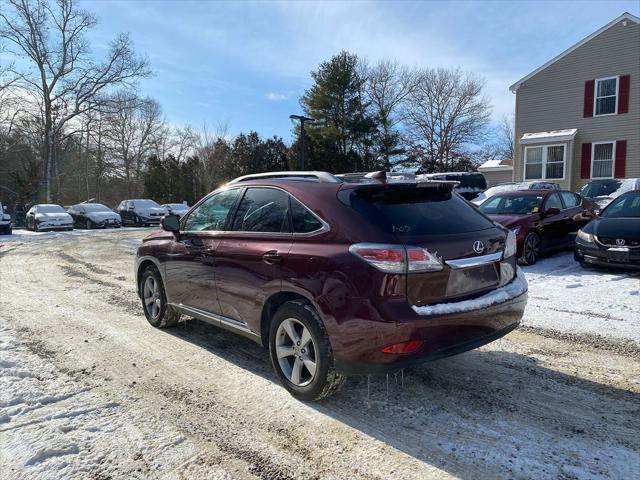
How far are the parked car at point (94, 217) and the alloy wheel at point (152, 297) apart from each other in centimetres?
2282

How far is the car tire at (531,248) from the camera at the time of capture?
9.04 metres

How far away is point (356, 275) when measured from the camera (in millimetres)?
3086

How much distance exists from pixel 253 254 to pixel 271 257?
261 mm

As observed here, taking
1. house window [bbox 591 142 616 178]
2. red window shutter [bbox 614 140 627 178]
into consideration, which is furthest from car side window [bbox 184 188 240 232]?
house window [bbox 591 142 616 178]

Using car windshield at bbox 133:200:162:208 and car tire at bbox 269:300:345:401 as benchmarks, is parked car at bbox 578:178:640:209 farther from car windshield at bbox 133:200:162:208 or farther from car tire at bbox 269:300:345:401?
car windshield at bbox 133:200:162:208

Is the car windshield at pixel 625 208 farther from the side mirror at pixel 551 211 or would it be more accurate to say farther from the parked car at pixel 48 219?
the parked car at pixel 48 219

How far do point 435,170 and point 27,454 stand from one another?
146 feet

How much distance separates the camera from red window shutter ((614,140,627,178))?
19812 mm

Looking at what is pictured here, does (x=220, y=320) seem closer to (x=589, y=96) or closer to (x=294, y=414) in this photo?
(x=294, y=414)

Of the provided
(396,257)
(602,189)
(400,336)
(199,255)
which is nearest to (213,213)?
(199,255)

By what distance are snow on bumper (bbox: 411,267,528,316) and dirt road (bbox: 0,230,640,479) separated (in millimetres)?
755

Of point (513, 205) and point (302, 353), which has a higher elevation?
point (513, 205)

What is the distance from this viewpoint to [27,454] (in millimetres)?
2859

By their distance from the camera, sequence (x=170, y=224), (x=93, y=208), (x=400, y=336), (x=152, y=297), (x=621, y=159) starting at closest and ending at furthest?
(x=400, y=336) → (x=170, y=224) → (x=152, y=297) → (x=621, y=159) → (x=93, y=208)
